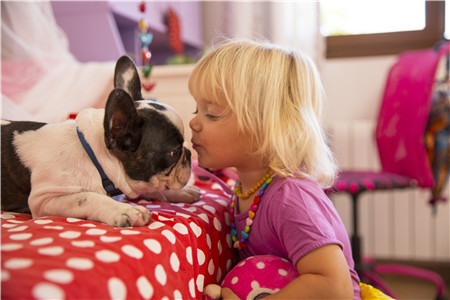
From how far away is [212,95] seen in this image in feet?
3.18

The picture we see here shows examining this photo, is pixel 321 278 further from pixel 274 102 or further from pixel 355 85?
pixel 355 85

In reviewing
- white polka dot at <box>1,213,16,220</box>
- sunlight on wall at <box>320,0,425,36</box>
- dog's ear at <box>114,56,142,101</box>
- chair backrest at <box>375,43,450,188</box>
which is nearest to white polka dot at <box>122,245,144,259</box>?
white polka dot at <box>1,213,16,220</box>

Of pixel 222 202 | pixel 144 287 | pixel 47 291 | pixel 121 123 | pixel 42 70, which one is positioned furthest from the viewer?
pixel 42 70

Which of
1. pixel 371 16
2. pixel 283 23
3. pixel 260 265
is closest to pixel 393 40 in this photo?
pixel 371 16

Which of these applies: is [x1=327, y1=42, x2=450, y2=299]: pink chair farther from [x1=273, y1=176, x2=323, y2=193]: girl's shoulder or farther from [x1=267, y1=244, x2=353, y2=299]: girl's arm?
[x1=267, y1=244, x2=353, y2=299]: girl's arm

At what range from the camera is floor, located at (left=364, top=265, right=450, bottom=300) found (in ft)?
7.84

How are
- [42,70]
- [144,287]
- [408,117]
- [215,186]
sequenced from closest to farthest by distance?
[144,287] < [215,186] < [42,70] < [408,117]

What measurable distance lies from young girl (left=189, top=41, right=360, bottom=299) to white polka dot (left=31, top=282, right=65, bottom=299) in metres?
0.42

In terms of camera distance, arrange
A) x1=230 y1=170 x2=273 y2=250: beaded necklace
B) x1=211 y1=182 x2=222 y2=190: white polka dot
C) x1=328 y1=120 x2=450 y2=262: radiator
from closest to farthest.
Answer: x1=230 y1=170 x2=273 y2=250: beaded necklace → x1=211 y1=182 x2=222 y2=190: white polka dot → x1=328 y1=120 x2=450 y2=262: radiator

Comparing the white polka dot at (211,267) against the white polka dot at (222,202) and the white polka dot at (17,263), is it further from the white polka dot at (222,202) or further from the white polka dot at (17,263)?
the white polka dot at (17,263)

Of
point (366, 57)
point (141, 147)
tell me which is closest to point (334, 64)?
point (366, 57)

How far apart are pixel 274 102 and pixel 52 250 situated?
537 millimetres

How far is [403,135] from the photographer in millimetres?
1948

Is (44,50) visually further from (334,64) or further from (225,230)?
(334,64)
